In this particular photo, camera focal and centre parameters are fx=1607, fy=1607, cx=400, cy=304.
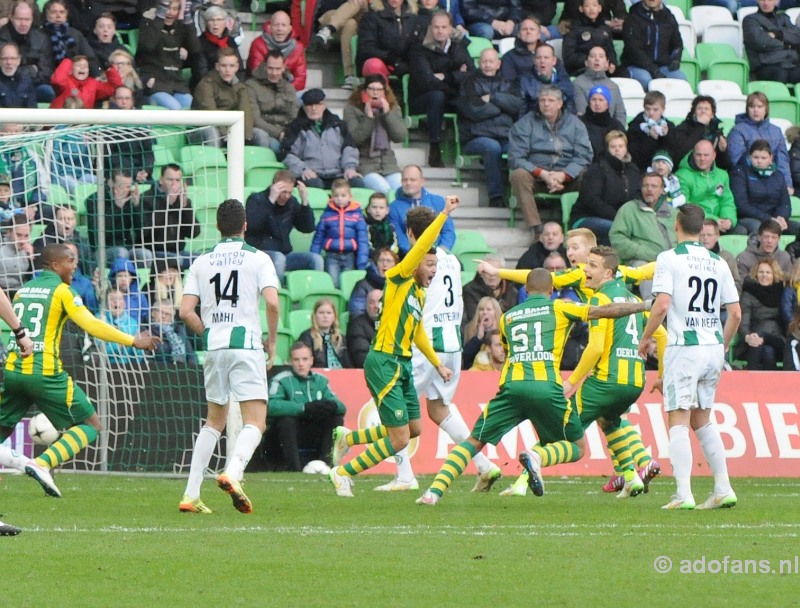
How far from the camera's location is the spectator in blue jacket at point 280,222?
56.3ft

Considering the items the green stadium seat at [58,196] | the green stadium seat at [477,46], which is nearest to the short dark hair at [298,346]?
the green stadium seat at [58,196]

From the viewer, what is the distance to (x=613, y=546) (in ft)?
29.0

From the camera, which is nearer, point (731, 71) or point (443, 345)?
point (443, 345)

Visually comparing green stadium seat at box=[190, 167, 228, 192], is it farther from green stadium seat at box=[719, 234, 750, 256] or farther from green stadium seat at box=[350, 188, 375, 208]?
green stadium seat at box=[719, 234, 750, 256]

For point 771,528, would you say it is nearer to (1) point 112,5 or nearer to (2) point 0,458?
(2) point 0,458

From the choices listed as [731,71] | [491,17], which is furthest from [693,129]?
[491,17]

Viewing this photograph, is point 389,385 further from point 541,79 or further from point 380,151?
point 541,79

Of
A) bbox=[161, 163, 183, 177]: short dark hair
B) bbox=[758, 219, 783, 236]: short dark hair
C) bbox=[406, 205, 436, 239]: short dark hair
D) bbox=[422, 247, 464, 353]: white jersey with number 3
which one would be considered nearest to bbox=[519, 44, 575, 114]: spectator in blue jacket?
bbox=[758, 219, 783, 236]: short dark hair

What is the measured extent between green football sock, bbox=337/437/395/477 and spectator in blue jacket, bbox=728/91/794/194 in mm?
9499

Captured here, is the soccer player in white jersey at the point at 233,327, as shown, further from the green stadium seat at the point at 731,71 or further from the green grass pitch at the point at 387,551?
the green stadium seat at the point at 731,71

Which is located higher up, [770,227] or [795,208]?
[795,208]

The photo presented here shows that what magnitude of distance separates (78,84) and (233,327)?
25.1ft

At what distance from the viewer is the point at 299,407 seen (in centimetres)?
1532

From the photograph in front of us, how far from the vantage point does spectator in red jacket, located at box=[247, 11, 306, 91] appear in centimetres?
1923
